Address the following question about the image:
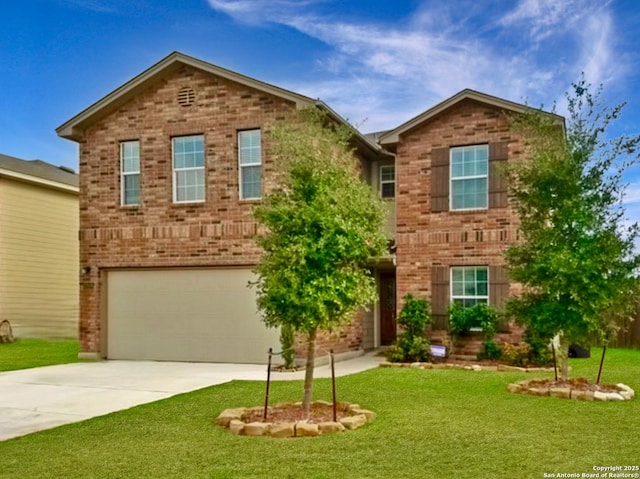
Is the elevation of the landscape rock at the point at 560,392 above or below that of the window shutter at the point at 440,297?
below

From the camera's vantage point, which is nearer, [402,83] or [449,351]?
[449,351]

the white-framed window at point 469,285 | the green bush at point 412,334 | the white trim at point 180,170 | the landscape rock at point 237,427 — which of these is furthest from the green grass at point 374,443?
the white trim at point 180,170

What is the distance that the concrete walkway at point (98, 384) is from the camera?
30.0 ft

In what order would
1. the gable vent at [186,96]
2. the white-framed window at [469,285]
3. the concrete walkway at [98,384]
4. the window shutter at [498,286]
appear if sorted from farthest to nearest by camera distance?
the gable vent at [186,96]
the white-framed window at [469,285]
the window shutter at [498,286]
the concrete walkway at [98,384]

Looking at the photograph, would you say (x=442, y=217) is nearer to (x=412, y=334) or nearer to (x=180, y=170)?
(x=412, y=334)

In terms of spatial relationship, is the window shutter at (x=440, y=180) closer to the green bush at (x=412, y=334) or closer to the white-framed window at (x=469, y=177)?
the white-framed window at (x=469, y=177)

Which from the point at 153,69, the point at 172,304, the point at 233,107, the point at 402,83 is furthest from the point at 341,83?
the point at 172,304

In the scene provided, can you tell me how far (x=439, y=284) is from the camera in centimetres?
1494

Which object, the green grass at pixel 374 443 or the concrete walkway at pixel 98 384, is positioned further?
the concrete walkway at pixel 98 384

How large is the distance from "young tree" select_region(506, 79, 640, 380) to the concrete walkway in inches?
176

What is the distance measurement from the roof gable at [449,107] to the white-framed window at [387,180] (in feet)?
6.45

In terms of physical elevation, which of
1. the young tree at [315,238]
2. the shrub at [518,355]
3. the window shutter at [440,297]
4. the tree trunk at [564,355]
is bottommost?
the shrub at [518,355]

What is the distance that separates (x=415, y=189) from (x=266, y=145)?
11.8ft

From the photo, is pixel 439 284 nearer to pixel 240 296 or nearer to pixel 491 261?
pixel 491 261
